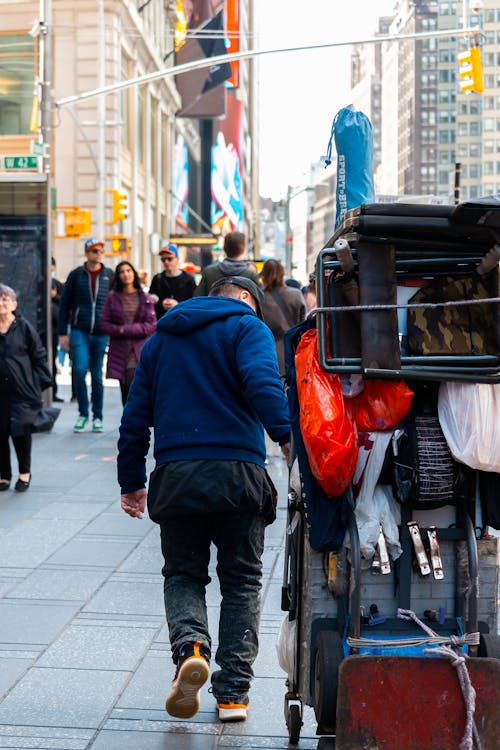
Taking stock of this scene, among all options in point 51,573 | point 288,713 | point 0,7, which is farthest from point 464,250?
point 0,7

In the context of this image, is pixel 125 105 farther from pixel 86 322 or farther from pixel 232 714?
pixel 232 714

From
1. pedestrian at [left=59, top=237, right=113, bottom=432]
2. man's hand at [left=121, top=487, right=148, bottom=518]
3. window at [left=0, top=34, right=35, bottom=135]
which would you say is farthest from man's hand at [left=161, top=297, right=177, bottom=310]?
window at [left=0, top=34, right=35, bottom=135]

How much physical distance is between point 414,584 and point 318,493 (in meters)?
0.43

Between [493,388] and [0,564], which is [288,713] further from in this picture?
[0,564]

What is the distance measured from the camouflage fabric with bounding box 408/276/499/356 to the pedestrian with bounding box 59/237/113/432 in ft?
33.4

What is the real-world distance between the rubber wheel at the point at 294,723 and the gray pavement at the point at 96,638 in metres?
0.05

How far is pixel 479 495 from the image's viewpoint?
13.3ft

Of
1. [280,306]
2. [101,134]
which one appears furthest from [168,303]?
[101,134]

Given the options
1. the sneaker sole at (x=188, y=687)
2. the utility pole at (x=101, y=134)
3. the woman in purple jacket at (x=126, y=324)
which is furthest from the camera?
the utility pole at (x=101, y=134)

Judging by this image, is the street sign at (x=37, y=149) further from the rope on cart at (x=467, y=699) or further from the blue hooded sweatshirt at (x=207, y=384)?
the rope on cart at (x=467, y=699)

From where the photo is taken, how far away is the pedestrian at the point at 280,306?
37.3 feet

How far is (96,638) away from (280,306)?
6024mm

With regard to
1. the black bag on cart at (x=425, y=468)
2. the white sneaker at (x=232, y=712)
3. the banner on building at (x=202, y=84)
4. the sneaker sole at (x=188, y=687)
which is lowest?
the white sneaker at (x=232, y=712)

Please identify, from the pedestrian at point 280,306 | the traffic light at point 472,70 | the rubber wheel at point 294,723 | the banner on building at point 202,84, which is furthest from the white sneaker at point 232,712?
the banner on building at point 202,84
